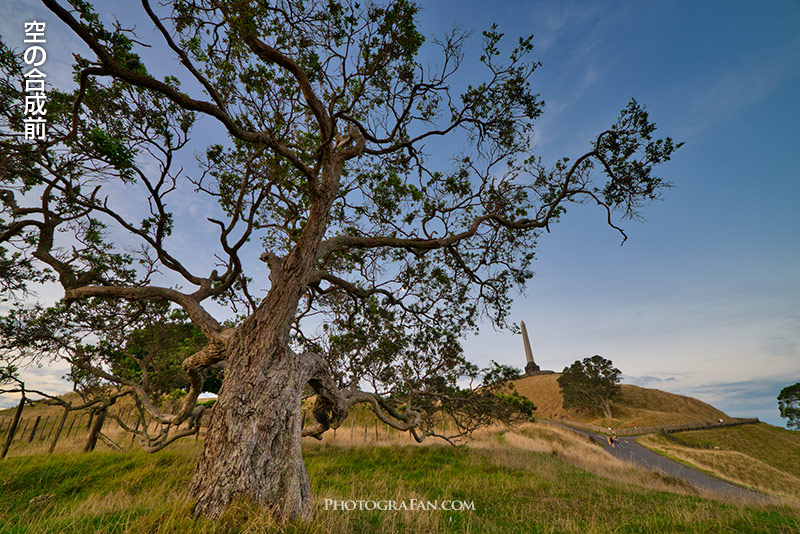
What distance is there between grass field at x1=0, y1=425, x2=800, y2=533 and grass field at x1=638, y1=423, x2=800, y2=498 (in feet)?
56.4

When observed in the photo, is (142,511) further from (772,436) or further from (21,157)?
(772,436)

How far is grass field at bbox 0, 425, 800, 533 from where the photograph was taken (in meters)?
3.57

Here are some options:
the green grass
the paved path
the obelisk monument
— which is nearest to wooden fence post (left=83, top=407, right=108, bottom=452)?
the green grass

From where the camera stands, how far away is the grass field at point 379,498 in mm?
3572

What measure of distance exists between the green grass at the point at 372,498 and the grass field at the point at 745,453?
18.9 meters

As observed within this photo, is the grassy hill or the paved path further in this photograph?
the grassy hill

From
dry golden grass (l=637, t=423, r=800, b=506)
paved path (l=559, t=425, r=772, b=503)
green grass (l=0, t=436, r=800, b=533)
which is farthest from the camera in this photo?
dry golden grass (l=637, t=423, r=800, b=506)

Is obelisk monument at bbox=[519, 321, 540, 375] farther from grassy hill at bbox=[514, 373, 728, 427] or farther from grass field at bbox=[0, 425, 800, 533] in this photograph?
grass field at bbox=[0, 425, 800, 533]

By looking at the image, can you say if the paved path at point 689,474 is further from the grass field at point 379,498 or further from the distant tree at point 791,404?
the distant tree at point 791,404

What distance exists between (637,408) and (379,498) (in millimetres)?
66160

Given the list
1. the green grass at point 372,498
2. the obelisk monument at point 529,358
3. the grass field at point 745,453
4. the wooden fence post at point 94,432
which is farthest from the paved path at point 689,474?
the obelisk monument at point 529,358

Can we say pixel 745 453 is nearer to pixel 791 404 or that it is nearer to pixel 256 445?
pixel 791 404

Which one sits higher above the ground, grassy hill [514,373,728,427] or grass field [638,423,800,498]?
grassy hill [514,373,728,427]

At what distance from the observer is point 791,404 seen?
4719 cm
